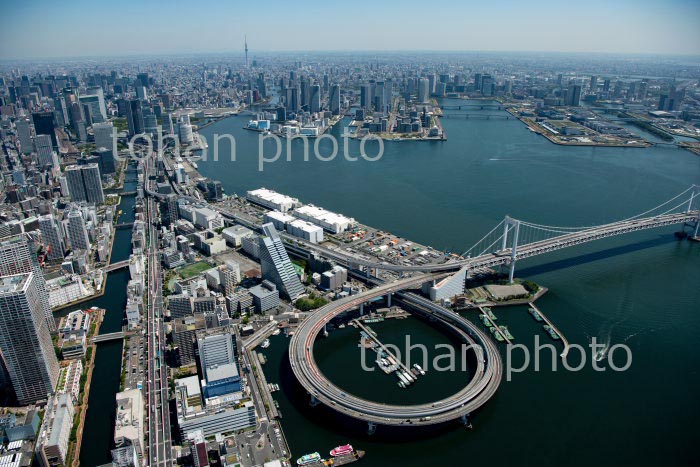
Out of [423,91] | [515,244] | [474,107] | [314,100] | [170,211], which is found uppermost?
[423,91]

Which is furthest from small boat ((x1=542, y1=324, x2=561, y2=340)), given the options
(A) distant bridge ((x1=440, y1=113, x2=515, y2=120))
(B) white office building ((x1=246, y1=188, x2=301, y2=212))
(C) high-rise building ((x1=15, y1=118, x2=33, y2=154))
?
(A) distant bridge ((x1=440, y1=113, x2=515, y2=120))

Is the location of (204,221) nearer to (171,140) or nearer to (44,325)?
(44,325)

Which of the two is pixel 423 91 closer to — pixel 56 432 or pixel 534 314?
pixel 534 314

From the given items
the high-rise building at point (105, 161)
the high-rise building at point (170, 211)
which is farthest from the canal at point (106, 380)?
the high-rise building at point (105, 161)

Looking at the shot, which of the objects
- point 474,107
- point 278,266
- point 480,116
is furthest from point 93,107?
point 474,107

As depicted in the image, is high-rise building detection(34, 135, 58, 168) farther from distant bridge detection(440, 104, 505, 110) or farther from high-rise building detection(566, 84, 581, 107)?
high-rise building detection(566, 84, 581, 107)

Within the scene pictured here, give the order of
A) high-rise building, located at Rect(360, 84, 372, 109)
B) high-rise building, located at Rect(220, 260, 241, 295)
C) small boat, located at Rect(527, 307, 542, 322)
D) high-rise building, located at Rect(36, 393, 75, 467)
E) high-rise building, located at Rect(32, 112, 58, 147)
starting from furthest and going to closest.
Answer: high-rise building, located at Rect(360, 84, 372, 109) < high-rise building, located at Rect(32, 112, 58, 147) < high-rise building, located at Rect(220, 260, 241, 295) < small boat, located at Rect(527, 307, 542, 322) < high-rise building, located at Rect(36, 393, 75, 467)

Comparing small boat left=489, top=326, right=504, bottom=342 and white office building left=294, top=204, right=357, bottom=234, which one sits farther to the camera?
white office building left=294, top=204, right=357, bottom=234

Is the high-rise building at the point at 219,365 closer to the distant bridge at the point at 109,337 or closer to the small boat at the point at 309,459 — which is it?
the small boat at the point at 309,459
